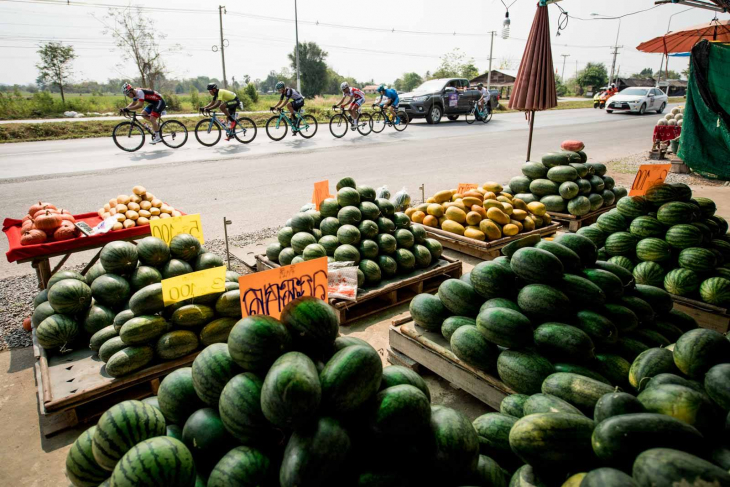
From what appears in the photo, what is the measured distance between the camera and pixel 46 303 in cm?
333

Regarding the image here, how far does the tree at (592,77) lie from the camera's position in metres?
67.4

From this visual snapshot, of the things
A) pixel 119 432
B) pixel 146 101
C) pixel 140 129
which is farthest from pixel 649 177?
pixel 140 129

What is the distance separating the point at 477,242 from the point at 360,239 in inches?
62.5

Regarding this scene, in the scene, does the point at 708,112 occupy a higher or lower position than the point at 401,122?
higher

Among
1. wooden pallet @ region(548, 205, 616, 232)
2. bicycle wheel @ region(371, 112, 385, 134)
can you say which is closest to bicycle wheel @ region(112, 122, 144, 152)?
bicycle wheel @ region(371, 112, 385, 134)

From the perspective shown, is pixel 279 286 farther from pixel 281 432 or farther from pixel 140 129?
pixel 140 129

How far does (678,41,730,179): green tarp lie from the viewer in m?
6.10

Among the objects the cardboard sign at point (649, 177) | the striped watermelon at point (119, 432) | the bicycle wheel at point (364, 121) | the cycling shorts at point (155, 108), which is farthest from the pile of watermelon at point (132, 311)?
the bicycle wheel at point (364, 121)

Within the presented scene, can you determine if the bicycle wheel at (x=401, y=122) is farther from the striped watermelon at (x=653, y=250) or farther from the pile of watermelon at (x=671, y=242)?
the striped watermelon at (x=653, y=250)

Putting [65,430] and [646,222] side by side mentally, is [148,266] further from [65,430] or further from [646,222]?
[646,222]

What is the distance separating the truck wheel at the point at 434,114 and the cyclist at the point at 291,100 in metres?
8.28

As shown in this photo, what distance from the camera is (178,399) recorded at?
179 centimetres

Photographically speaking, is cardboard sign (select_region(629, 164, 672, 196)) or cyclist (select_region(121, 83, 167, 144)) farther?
cyclist (select_region(121, 83, 167, 144))

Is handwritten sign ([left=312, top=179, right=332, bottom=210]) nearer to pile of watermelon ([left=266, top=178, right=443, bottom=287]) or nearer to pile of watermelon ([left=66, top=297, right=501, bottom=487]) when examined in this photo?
pile of watermelon ([left=266, top=178, right=443, bottom=287])
